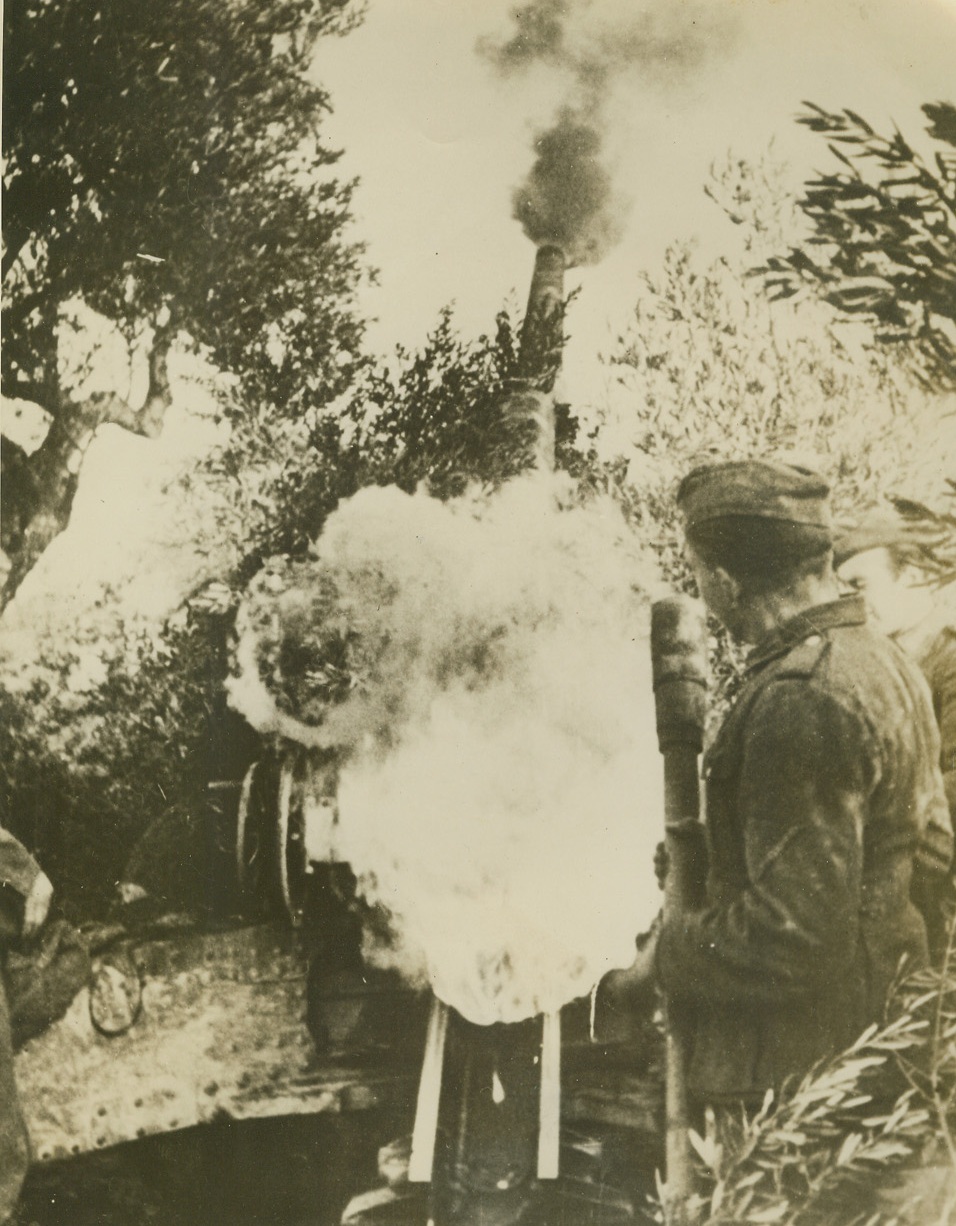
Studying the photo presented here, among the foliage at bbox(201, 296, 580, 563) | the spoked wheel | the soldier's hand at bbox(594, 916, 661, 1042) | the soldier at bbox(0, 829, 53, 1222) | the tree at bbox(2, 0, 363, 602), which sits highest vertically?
the tree at bbox(2, 0, 363, 602)

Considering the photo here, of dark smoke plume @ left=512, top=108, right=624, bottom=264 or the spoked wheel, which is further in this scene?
dark smoke plume @ left=512, top=108, right=624, bottom=264

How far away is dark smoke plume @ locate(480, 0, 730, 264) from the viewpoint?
3756 mm

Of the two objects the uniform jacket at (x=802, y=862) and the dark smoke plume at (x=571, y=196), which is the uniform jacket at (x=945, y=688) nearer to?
the uniform jacket at (x=802, y=862)

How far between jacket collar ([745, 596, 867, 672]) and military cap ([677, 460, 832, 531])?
246mm

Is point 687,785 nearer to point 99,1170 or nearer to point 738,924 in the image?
point 738,924

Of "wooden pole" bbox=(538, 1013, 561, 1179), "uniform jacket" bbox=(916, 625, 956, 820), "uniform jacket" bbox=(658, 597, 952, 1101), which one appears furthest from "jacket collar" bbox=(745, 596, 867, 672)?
"wooden pole" bbox=(538, 1013, 561, 1179)

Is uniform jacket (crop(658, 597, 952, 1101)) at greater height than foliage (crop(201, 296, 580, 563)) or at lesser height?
lesser

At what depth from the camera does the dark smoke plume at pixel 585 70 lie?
12.3 feet

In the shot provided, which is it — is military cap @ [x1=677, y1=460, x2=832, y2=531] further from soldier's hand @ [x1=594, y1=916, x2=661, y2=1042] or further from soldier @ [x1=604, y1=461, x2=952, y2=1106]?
soldier's hand @ [x1=594, y1=916, x2=661, y2=1042]

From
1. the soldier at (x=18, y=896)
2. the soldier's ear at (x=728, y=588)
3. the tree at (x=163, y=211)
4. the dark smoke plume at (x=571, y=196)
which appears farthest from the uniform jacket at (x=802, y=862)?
the soldier at (x=18, y=896)

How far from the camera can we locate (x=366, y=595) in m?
3.59

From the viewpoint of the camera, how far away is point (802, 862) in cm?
351

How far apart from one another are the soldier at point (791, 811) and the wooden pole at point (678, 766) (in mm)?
48

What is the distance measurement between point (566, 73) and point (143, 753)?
224cm
